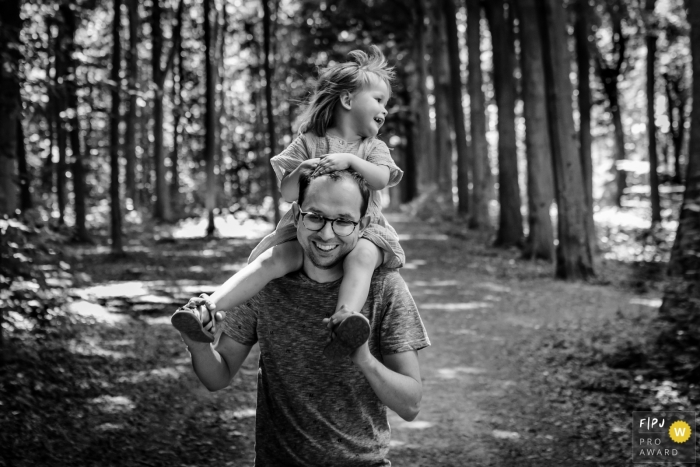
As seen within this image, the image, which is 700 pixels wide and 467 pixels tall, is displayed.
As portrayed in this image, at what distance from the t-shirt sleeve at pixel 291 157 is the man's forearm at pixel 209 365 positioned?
87cm

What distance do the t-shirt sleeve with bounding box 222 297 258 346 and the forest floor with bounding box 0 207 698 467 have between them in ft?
10.8

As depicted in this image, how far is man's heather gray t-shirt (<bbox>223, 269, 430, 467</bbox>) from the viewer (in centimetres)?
258

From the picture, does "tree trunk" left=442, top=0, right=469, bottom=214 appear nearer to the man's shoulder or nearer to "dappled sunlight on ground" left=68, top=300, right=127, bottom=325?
"dappled sunlight on ground" left=68, top=300, right=127, bottom=325

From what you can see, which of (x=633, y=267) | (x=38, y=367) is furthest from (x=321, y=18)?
(x=38, y=367)

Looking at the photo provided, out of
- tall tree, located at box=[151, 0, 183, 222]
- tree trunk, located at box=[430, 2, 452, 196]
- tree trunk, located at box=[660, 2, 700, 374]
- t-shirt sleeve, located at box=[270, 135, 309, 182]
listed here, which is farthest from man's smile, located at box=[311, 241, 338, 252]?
tree trunk, located at box=[430, 2, 452, 196]

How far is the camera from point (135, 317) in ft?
35.4

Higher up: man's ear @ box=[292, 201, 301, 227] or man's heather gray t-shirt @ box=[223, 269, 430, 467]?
man's ear @ box=[292, 201, 301, 227]

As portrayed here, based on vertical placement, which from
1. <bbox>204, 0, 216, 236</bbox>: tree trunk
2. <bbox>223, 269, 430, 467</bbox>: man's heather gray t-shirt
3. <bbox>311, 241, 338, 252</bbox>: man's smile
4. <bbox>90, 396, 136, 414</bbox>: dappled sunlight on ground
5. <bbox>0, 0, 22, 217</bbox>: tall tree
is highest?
<bbox>204, 0, 216, 236</bbox>: tree trunk

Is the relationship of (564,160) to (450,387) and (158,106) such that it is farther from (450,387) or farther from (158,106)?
(158,106)

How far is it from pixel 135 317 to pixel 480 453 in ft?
20.8

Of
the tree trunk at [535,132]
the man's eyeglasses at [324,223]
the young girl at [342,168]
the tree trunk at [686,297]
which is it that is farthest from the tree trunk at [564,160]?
the man's eyeglasses at [324,223]

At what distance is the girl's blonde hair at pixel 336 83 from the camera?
10.4 feet

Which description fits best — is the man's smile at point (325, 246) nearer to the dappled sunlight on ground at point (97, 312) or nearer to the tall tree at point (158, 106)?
the dappled sunlight on ground at point (97, 312)

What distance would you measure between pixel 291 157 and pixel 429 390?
17.2 feet
